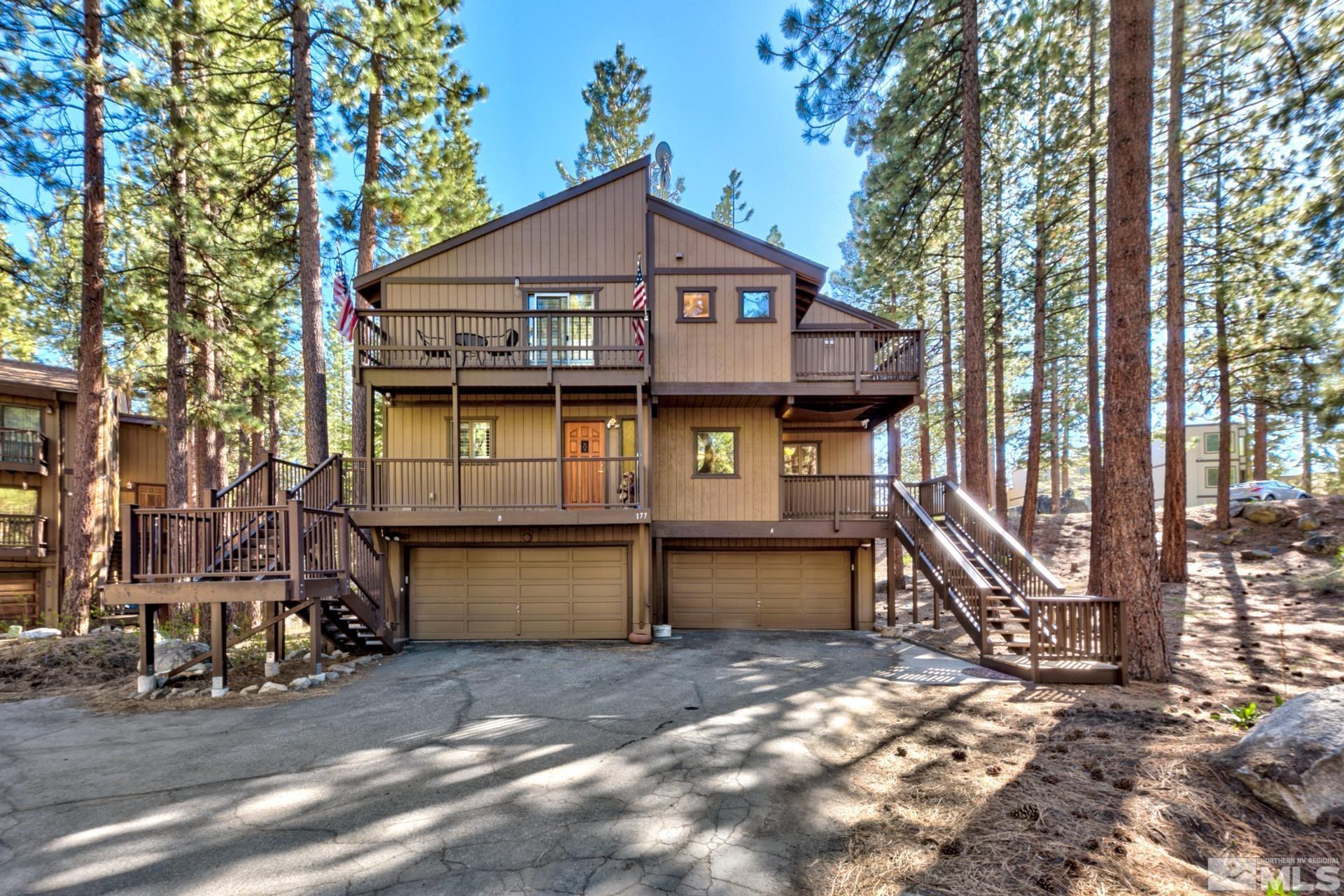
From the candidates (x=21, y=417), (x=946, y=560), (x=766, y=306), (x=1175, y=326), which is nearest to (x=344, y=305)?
(x=766, y=306)

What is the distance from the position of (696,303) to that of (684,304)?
27cm

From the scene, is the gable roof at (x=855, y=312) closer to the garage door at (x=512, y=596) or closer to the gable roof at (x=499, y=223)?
the gable roof at (x=499, y=223)

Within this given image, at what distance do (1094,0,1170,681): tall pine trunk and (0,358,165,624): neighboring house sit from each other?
2318 cm

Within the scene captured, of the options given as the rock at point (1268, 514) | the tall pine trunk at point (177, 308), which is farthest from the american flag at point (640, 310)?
the rock at point (1268, 514)

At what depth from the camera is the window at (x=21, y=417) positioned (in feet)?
53.2

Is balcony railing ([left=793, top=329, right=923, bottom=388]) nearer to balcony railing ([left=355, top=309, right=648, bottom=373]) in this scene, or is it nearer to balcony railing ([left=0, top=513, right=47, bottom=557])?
balcony railing ([left=355, top=309, right=648, bottom=373])

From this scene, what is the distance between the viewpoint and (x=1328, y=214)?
880 centimetres

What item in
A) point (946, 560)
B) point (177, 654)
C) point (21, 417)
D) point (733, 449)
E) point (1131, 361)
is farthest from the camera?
point (21, 417)

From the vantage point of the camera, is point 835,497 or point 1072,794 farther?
point 835,497

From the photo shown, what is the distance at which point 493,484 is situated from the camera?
38.3 feet

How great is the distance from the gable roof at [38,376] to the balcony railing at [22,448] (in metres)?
1.39

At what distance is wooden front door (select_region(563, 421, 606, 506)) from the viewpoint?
481 inches

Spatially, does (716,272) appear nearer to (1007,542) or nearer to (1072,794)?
(1007,542)

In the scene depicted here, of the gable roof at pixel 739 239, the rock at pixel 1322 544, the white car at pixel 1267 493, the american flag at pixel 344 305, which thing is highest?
the gable roof at pixel 739 239
